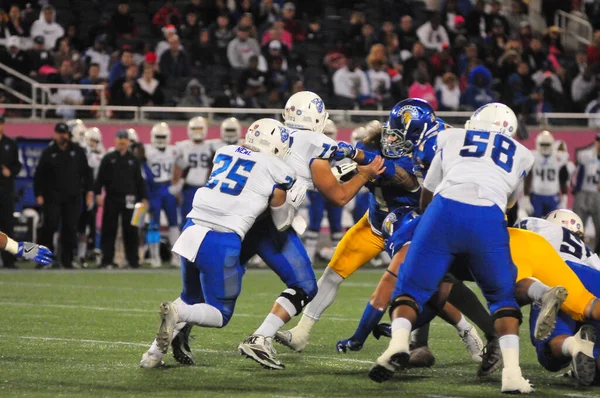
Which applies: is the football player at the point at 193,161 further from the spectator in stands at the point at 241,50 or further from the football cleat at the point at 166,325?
the football cleat at the point at 166,325

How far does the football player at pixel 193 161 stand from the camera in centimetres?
1545

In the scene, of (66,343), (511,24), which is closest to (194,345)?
Answer: (66,343)

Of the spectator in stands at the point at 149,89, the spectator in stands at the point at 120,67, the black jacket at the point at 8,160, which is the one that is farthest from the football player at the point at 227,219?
the spectator in stands at the point at 120,67

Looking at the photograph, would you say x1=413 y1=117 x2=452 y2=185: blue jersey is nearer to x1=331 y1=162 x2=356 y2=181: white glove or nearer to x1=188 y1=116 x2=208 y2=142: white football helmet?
x1=331 y1=162 x2=356 y2=181: white glove

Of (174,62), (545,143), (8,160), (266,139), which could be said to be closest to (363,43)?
(174,62)

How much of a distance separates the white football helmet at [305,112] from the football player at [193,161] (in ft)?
26.1

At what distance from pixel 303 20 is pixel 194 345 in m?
12.6

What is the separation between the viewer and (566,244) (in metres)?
6.43

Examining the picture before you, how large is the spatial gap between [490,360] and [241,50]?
12.4 meters

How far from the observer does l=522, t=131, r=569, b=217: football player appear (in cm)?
1650

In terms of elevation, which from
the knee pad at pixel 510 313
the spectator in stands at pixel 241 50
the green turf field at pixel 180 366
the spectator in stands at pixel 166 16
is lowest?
the green turf field at pixel 180 366

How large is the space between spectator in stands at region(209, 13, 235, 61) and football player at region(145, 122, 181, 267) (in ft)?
8.88

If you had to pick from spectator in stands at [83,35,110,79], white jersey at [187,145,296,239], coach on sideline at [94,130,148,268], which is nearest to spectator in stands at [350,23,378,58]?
spectator in stands at [83,35,110,79]

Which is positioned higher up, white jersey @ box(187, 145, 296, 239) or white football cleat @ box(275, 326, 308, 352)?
white jersey @ box(187, 145, 296, 239)
